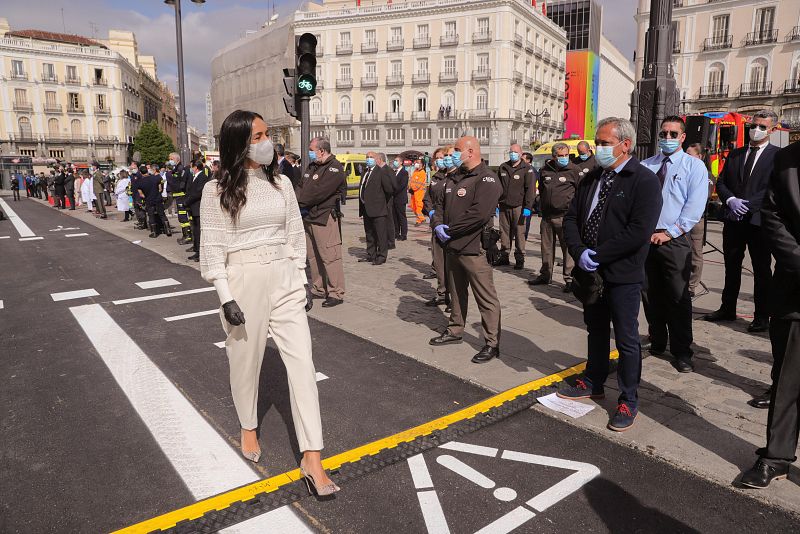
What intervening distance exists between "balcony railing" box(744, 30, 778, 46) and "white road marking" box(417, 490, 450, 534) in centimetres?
5213

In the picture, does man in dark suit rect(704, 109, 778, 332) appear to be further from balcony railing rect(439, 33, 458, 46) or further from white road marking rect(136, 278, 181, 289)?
balcony railing rect(439, 33, 458, 46)

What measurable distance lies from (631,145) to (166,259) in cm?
929

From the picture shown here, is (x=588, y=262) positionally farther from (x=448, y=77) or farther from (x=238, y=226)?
(x=448, y=77)

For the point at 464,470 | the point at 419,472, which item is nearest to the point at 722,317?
the point at 464,470

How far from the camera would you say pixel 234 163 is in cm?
293

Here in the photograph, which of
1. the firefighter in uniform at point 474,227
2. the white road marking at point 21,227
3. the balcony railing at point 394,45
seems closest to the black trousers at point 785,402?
the firefighter in uniform at point 474,227

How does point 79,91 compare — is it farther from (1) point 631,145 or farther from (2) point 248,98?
(1) point 631,145

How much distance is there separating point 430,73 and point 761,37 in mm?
29038

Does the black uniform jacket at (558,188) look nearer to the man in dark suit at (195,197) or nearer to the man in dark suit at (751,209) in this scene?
the man in dark suit at (751,209)

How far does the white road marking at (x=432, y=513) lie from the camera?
264 cm

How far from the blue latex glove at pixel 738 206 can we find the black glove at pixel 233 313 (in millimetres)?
4949

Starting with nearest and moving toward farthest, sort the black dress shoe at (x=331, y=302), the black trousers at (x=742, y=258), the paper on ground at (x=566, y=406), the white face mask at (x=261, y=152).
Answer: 1. the white face mask at (x=261, y=152)
2. the paper on ground at (x=566, y=406)
3. the black trousers at (x=742, y=258)
4. the black dress shoe at (x=331, y=302)

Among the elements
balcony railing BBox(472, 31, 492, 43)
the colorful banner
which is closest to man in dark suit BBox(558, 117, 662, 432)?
balcony railing BBox(472, 31, 492, 43)

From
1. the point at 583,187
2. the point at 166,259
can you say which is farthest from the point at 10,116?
the point at 583,187
